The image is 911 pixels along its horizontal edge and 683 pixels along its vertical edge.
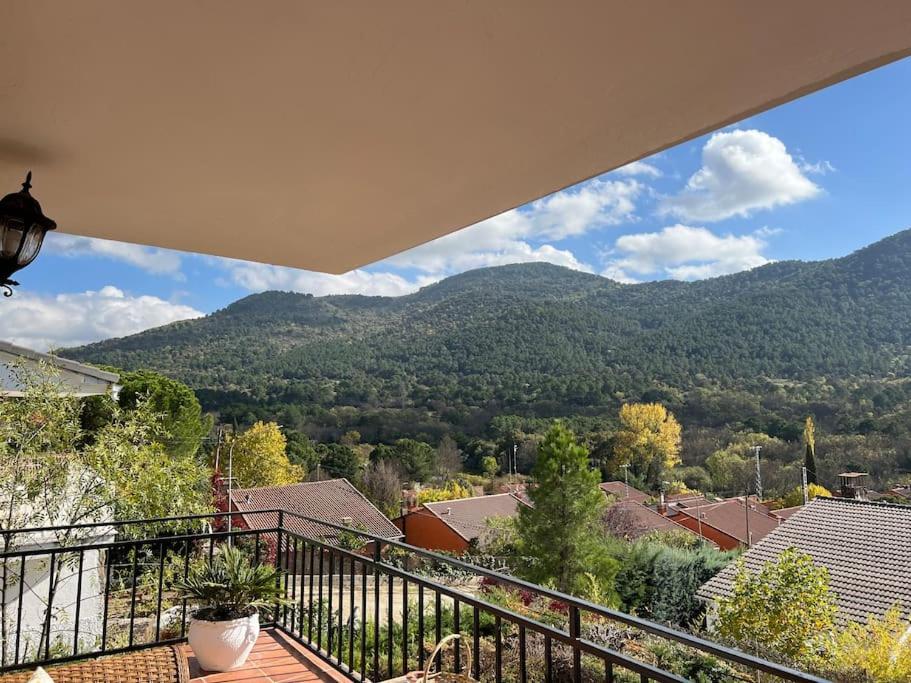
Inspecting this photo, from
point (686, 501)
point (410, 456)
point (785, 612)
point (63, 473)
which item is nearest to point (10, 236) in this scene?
point (63, 473)

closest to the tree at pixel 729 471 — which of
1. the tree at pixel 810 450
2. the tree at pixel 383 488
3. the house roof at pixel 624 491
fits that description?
the tree at pixel 810 450

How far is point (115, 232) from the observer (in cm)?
253

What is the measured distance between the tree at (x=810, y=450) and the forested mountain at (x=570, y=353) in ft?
5.65

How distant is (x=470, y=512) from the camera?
2511 centimetres

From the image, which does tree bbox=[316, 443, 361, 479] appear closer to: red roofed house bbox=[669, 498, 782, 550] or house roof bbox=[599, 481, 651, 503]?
house roof bbox=[599, 481, 651, 503]

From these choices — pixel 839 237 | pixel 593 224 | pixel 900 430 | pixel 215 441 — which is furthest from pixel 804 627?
pixel 593 224

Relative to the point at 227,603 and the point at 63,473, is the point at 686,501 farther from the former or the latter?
the point at 227,603

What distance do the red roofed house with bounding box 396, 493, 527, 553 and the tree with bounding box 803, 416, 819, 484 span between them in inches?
646

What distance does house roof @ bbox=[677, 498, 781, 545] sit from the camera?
930 inches

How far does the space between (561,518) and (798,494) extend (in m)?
18.0

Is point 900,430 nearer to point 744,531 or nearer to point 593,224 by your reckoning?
point 744,531

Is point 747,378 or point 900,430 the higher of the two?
point 747,378

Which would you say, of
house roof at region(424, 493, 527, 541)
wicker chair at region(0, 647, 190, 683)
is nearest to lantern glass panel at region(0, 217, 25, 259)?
wicker chair at region(0, 647, 190, 683)

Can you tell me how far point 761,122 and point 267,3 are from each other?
60.1 metres
